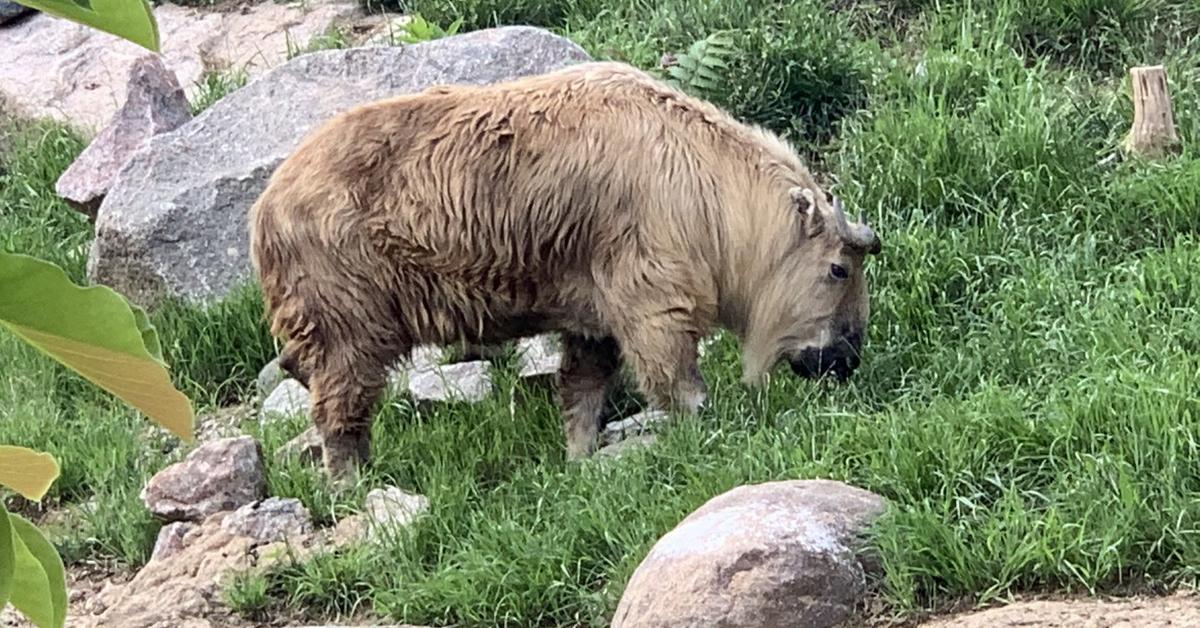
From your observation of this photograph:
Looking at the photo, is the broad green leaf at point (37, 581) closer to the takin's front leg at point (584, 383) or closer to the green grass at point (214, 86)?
the takin's front leg at point (584, 383)

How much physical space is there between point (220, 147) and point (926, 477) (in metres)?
4.16

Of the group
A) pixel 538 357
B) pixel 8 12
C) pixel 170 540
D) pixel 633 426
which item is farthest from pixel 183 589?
pixel 8 12

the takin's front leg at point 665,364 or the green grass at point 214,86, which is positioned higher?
the takin's front leg at point 665,364

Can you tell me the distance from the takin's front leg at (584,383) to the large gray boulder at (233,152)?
1.91 meters

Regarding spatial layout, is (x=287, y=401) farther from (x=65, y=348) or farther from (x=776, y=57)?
(x=65, y=348)

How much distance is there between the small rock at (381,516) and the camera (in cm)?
547

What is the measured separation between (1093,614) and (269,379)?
403 cm

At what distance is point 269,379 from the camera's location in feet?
23.8

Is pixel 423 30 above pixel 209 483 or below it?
above

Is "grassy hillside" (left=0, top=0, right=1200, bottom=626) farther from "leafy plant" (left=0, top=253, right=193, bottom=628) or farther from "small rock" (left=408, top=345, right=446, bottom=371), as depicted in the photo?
"leafy plant" (left=0, top=253, right=193, bottom=628)

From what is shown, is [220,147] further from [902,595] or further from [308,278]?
[902,595]

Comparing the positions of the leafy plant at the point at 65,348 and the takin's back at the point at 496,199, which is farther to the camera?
the takin's back at the point at 496,199

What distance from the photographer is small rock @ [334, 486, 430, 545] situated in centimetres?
547

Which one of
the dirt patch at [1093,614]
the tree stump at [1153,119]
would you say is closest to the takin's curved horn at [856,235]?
the tree stump at [1153,119]
